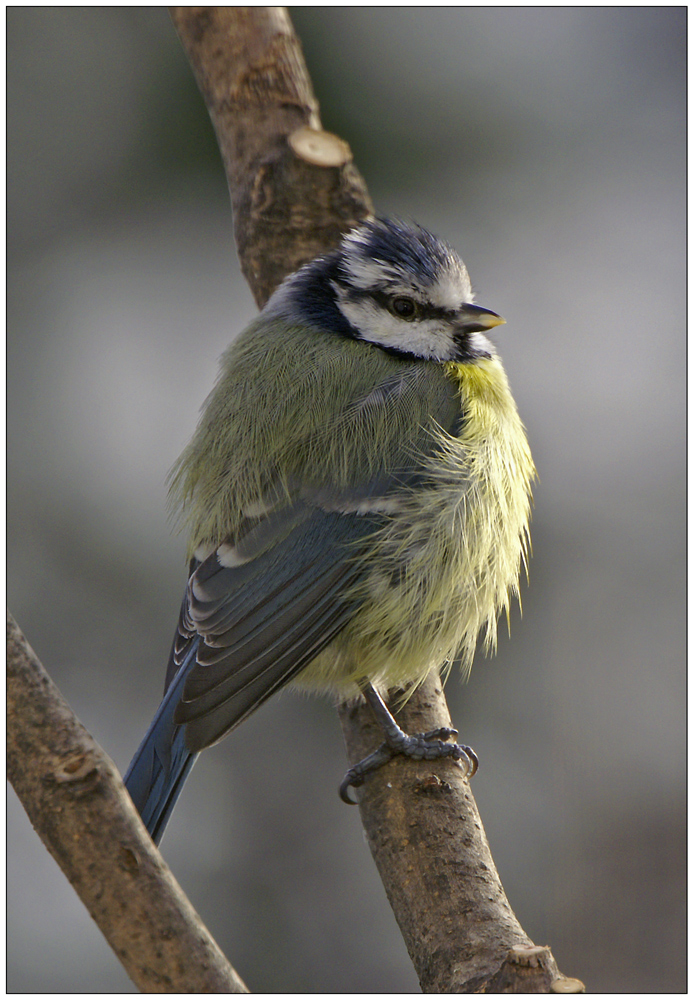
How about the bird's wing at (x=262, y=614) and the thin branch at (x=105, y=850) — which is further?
the bird's wing at (x=262, y=614)

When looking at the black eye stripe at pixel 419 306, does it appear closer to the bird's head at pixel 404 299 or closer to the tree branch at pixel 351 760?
the bird's head at pixel 404 299

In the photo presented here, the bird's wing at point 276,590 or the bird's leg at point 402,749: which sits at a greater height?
the bird's wing at point 276,590

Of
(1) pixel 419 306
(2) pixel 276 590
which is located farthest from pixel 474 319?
(2) pixel 276 590

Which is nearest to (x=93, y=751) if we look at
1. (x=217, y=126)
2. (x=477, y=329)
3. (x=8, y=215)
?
(x=477, y=329)

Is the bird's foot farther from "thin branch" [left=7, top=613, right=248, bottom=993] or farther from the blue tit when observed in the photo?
"thin branch" [left=7, top=613, right=248, bottom=993]

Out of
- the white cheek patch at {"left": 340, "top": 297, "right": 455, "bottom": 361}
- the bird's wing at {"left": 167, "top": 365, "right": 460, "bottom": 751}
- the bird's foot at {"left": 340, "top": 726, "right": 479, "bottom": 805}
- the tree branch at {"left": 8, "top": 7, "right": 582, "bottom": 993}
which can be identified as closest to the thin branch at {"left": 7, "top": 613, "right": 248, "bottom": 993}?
the tree branch at {"left": 8, "top": 7, "right": 582, "bottom": 993}

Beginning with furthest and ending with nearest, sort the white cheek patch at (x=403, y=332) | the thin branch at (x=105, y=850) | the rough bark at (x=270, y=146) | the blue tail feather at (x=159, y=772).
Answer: the rough bark at (x=270, y=146)
the white cheek patch at (x=403, y=332)
the blue tail feather at (x=159, y=772)
the thin branch at (x=105, y=850)

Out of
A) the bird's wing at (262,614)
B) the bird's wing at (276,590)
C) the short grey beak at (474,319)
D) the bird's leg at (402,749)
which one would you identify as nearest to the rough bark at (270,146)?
the short grey beak at (474,319)
